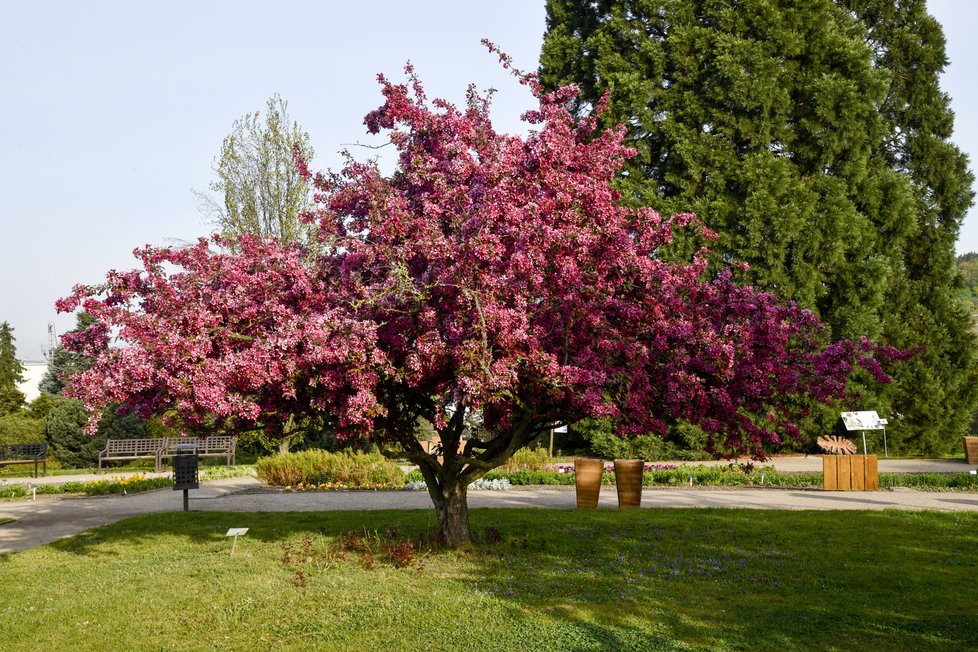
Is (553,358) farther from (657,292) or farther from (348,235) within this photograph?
(348,235)

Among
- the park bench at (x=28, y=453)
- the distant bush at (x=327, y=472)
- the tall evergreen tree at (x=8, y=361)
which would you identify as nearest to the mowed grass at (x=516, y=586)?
the distant bush at (x=327, y=472)

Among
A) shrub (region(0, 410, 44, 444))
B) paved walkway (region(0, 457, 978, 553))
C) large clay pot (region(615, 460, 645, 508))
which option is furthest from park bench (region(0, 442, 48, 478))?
large clay pot (region(615, 460, 645, 508))

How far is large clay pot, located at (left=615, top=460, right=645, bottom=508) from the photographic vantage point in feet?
50.2

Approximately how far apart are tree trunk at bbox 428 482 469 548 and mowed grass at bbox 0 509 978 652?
29cm

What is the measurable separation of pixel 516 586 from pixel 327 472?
12.2m

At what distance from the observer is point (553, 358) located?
8781 millimetres

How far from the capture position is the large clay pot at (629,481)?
15289mm

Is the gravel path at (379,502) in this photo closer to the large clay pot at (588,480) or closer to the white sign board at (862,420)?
the large clay pot at (588,480)

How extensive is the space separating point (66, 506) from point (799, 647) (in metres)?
14.9

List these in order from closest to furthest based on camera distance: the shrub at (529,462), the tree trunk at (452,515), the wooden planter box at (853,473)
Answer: the tree trunk at (452,515)
the wooden planter box at (853,473)
the shrub at (529,462)

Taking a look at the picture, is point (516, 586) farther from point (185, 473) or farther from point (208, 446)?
point (208, 446)

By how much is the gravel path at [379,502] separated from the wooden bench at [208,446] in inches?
262

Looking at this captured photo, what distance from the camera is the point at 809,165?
27.2 m

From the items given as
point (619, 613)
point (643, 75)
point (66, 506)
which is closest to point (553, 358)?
point (619, 613)
